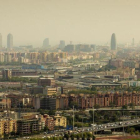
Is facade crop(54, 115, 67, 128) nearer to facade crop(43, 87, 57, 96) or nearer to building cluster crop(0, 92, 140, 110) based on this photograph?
building cluster crop(0, 92, 140, 110)

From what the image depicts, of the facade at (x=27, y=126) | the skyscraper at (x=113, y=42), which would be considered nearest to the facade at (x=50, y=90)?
Answer: the facade at (x=27, y=126)

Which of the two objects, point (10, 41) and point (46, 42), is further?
point (46, 42)

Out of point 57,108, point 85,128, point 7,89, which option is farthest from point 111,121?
point 7,89

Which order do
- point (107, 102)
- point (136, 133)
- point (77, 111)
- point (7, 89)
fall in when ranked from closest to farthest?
point (136, 133) < point (77, 111) < point (107, 102) < point (7, 89)

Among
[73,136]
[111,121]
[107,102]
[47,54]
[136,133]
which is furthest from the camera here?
[47,54]

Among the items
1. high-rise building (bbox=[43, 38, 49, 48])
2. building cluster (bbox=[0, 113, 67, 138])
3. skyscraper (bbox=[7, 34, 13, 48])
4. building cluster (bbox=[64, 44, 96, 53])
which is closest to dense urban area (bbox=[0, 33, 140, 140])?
building cluster (bbox=[0, 113, 67, 138])

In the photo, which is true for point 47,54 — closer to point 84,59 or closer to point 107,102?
point 84,59

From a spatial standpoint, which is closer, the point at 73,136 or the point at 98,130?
the point at 73,136

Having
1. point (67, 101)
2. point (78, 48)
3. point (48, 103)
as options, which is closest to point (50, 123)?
point (48, 103)

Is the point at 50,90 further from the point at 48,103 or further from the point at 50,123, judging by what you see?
the point at 50,123
